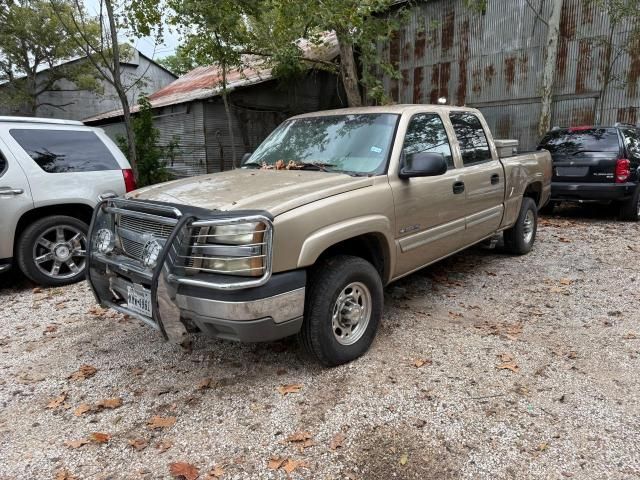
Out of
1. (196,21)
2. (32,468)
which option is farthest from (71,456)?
(196,21)

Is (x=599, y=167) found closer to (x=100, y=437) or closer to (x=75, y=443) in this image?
(x=100, y=437)

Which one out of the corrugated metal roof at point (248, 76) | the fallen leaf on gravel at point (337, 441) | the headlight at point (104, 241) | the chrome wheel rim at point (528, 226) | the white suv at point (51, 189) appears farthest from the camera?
the corrugated metal roof at point (248, 76)

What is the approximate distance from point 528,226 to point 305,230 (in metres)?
4.48

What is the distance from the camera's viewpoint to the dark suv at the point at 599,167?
7969 millimetres

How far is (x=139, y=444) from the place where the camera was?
2.64 meters

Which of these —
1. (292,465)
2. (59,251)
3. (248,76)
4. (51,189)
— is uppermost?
(248,76)

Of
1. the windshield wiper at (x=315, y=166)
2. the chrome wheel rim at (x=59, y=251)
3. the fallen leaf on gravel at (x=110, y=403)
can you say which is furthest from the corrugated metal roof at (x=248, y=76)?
the fallen leaf on gravel at (x=110, y=403)

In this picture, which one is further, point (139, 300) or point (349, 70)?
point (349, 70)

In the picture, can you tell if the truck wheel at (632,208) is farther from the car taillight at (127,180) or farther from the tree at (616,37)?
the car taillight at (127,180)

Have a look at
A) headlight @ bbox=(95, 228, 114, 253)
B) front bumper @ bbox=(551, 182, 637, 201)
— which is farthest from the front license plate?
front bumper @ bbox=(551, 182, 637, 201)

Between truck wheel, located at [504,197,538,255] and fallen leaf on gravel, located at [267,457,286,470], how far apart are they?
4.63 meters

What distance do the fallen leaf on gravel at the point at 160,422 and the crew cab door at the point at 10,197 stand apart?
10.9 ft

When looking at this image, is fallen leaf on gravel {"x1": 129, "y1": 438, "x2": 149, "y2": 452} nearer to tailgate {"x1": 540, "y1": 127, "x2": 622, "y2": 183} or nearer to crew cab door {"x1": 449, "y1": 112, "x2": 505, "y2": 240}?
crew cab door {"x1": 449, "y1": 112, "x2": 505, "y2": 240}

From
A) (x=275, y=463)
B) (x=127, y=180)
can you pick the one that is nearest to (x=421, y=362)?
(x=275, y=463)
